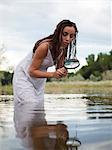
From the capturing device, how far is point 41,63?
429 centimetres

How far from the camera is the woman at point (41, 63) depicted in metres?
4.11

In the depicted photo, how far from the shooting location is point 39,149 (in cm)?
201

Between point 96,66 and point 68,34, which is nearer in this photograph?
point 68,34

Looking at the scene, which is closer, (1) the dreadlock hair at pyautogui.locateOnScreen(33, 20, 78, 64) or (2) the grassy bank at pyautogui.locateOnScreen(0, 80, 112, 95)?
(1) the dreadlock hair at pyautogui.locateOnScreen(33, 20, 78, 64)

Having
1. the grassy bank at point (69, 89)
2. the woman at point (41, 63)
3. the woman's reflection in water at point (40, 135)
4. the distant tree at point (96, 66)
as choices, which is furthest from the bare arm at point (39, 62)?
the distant tree at point (96, 66)

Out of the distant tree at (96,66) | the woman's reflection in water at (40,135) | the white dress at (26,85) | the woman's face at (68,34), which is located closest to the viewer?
the woman's reflection in water at (40,135)

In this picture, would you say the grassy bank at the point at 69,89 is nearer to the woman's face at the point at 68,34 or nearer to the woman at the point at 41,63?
the woman at the point at 41,63

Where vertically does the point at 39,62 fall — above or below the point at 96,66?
below

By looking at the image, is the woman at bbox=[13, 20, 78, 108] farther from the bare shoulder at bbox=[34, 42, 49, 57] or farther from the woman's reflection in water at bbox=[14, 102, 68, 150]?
the woman's reflection in water at bbox=[14, 102, 68, 150]

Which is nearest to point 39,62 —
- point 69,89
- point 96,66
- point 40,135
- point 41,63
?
point 41,63

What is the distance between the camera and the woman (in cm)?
411

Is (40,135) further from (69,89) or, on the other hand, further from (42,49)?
(69,89)

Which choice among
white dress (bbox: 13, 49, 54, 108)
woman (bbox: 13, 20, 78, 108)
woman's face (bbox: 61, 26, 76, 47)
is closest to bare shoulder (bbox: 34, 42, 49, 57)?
woman (bbox: 13, 20, 78, 108)

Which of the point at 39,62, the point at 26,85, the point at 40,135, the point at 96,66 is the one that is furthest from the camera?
the point at 96,66
